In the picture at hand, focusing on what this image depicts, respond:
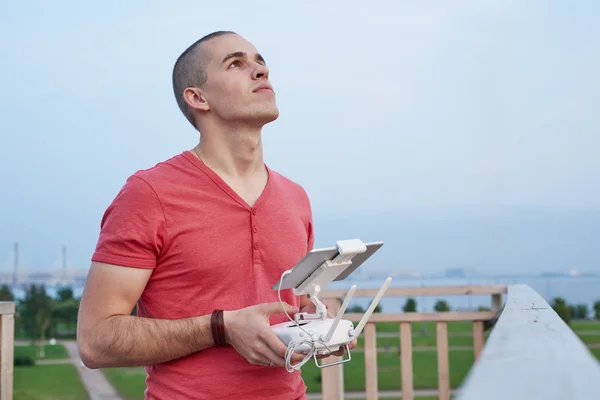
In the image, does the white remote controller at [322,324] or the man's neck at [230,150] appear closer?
the white remote controller at [322,324]

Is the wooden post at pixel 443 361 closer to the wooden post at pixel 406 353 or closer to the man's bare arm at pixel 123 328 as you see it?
the wooden post at pixel 406 353

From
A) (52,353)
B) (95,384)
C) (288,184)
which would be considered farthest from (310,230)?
(95,384)

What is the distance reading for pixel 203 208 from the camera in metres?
1.29

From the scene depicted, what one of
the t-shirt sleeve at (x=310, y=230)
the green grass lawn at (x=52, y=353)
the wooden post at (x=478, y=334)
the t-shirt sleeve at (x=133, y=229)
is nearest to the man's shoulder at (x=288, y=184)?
the t-shirt sleeve at (x=310, y=230)

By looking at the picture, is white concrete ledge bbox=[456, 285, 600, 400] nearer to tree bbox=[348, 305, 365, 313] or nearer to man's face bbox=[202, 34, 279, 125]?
man's face bbox=[202, 34, 279, 125]

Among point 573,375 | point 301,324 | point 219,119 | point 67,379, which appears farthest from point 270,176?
point 67,379

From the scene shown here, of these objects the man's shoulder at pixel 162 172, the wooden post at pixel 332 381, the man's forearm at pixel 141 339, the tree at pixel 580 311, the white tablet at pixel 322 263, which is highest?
the man's shoulder at pixel 162 172

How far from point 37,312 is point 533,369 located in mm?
10570

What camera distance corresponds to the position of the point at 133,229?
1.18m

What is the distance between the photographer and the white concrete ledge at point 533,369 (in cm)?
43

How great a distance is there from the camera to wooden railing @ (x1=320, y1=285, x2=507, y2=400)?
290 cm


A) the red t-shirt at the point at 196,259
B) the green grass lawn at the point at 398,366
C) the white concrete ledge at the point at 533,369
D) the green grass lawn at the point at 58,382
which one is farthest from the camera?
the green grass lawn at the point at 58,382

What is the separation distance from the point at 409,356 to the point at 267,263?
1751 mm

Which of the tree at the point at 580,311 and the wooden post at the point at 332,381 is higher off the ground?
the wooden post at the point at 332,381
